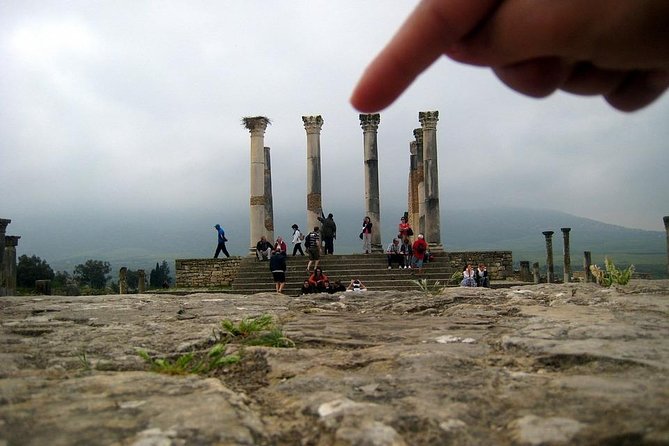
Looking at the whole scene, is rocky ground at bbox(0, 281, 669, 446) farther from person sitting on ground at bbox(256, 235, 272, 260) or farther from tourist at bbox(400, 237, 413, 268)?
person sitting on ground at bbox(256, 235, 272, 260)

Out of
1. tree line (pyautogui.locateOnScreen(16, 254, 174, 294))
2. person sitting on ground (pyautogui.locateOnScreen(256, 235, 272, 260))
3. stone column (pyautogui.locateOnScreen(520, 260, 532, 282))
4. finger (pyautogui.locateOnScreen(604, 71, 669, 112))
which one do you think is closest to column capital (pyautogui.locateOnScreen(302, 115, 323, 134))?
person sitting on ground (pyautogui.locateOnScreen(256, 235, 272, 260))

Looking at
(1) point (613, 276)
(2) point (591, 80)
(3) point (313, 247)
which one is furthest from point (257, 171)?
(2) point (591, 80)

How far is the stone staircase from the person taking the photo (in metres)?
17.4

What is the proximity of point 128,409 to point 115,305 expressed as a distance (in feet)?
11.4

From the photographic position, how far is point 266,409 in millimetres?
1770

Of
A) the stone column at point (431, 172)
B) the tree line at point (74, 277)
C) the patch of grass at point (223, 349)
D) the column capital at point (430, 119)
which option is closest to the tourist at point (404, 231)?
the stone column at point (431, 172)

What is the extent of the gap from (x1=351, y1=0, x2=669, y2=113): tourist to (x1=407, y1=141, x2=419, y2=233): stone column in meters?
26.1

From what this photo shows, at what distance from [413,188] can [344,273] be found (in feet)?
34.4

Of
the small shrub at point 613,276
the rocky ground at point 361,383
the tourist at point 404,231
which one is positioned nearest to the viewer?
the rocky ground at point 361,383

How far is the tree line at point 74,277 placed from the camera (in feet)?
88.1

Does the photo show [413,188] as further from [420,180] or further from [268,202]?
[268,202]

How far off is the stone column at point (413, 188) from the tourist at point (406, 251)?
28.6 ft

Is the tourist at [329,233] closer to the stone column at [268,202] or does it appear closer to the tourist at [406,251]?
the tourist at [406,251]

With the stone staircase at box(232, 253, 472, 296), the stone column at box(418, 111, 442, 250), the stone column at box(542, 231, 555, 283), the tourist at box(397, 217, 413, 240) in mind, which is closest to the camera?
the stone staircase at box(232, 253, 472, 296)
